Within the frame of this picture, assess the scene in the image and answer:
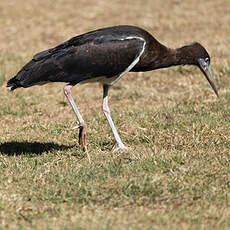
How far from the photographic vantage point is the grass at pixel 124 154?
477 cm

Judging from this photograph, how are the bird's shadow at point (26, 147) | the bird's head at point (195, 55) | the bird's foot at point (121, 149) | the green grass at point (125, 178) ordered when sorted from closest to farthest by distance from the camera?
the green grass at point (125, 178)
the bird's foot at point (121, 149)
the bird's shadow at point (26, 147)
the bird's head at point (195, 55)

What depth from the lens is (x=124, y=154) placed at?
633 cm

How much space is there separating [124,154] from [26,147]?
146cm

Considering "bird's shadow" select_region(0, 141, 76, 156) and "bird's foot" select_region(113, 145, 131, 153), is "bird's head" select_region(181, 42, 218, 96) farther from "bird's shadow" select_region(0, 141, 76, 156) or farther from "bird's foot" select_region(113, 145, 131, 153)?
"bird's shadow" select_region(0, 141, 76, 156)

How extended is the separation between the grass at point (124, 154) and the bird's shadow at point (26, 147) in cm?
1

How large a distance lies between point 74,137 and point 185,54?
1.83 metres

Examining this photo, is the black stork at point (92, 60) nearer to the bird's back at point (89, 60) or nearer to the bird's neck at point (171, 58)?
the bird's back at point (89, 60)

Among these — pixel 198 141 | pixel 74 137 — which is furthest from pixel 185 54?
pixel 74 137

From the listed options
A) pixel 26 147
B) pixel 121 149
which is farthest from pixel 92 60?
pixel 26 147

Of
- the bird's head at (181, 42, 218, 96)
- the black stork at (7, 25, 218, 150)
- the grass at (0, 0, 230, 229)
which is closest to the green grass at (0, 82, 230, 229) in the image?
the grass at (0, 0, 230, 229)

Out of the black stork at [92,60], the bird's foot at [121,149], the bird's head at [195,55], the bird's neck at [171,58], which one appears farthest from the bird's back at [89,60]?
the bird's foot at [121,149]

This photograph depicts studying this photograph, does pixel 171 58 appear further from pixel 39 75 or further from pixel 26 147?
pixel 26 147

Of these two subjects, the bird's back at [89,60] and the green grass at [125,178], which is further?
the bird's back at [89,60]

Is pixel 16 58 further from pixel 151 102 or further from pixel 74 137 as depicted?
pixel 74 137
